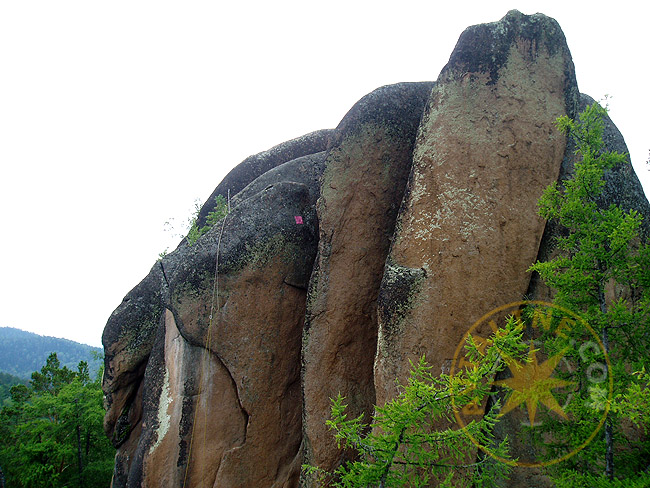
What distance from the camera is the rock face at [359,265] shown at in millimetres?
7238

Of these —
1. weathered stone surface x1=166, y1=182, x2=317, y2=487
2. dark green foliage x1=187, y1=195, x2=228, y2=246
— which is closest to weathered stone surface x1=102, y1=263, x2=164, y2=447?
dark green foliage x1=187, y1=195, x2=228, y2=246

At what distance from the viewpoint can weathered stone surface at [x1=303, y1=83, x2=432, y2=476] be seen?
8609 millimetres

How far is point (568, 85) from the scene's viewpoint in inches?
307

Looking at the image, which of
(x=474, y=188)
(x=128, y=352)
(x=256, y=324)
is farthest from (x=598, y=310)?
(x=128, y=352)

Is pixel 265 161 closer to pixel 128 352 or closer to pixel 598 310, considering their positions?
pixel 128 352

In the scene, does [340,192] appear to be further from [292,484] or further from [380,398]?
[292,484]

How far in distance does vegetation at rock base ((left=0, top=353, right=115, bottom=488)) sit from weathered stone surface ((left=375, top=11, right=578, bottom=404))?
15.5 metres

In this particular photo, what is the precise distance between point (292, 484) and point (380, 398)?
379 cm

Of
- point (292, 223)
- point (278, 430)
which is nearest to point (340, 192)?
point (292, 223)

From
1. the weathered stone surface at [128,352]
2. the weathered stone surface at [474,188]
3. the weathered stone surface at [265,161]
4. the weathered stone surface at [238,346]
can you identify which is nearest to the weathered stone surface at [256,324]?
the weathered stone surface at [238,346]

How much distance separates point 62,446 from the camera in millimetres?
17344

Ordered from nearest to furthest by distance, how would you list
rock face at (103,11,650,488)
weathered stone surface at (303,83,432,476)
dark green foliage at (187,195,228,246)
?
rock face at (103,11,650,488)
weathered stone surface at (303,83,432,476)
dark green foliage at (187,195,228,246)

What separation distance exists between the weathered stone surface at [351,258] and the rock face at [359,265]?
0.09ft

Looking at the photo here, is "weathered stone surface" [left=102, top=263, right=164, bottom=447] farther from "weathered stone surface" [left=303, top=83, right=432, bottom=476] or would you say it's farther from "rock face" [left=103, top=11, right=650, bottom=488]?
"weathered stone surface" [left=303, top=83, right=432, bottom=476]
